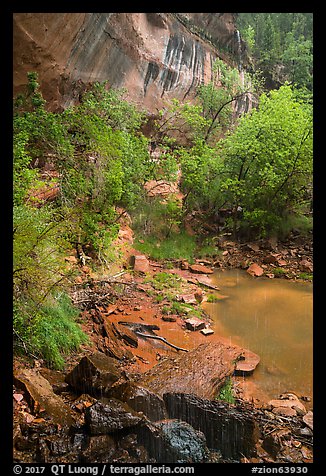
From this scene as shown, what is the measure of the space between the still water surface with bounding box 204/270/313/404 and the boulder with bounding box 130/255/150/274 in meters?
2.43

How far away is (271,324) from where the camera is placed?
29.9 ft

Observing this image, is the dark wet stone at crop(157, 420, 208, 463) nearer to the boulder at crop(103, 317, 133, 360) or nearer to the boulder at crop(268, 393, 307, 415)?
the boulder at crop(268, 393, 307, 415)

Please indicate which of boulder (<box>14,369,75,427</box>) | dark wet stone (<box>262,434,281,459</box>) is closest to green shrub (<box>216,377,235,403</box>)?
dark wet stone (<box>262,434,281,459</box>)

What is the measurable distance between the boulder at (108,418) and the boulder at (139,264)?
7.83 metres

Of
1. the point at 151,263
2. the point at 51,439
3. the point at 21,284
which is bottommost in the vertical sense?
the point at 151,263

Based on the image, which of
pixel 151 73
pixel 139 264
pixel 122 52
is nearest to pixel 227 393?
pixel 139 264

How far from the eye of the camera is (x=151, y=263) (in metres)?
13.5

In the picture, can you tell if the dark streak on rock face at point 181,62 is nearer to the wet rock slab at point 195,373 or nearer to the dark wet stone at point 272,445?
the wet rock slab at point 195,373

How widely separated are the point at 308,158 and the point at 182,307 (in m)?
9.19

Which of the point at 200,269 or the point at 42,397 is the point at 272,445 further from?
the point at 200,269

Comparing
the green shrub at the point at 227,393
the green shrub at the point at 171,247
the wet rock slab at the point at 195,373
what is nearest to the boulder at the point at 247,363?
the wet rock slab at the point at 195,373

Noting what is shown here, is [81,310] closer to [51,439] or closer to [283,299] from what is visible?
[51,439]

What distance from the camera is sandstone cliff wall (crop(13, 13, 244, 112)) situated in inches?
415
